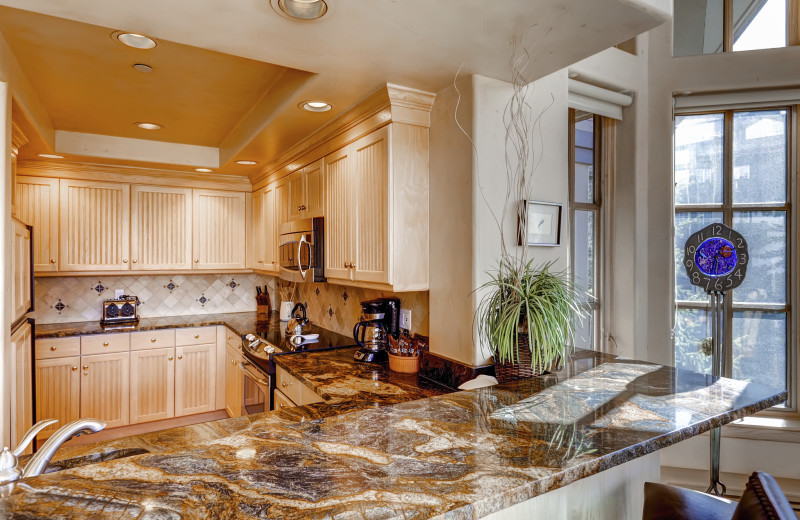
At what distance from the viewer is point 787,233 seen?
2834 millimetres

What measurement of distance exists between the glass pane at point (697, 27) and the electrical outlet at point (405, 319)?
2.50 meters

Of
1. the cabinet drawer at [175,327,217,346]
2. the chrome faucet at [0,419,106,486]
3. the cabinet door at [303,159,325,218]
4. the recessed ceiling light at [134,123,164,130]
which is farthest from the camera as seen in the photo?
the cabinet drawer at [175,327,217,346]

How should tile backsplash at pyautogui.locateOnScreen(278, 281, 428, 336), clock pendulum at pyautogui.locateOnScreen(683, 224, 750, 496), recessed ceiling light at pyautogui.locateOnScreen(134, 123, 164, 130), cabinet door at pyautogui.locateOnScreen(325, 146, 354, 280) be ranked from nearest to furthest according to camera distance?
tile backsplash at pyautogui.locateOnScreen(278, 281, 428, 336) < cabinet door at pyautogui.locateOnScreen(325, 146, 354, 280) < clock pendulum at pyautogui.locateOnScreen(683, 224, 750, 496) < recessed ceiling light at pyautogui.locateOnScreen(134, 123, 164, 130)

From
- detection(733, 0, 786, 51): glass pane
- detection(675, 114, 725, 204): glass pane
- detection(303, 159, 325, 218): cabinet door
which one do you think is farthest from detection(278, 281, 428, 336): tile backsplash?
detection(733, 0, 786, 51): glass pane

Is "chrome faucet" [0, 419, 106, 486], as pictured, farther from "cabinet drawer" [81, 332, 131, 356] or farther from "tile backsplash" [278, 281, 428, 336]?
"cabinet drawer" [81, 332, 131, 356]

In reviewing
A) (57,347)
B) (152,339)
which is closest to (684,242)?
(152,339)

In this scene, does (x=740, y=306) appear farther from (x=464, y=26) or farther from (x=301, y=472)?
(x=301, y=472)

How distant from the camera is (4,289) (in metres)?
1.81

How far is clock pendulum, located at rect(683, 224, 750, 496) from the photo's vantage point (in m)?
2.73

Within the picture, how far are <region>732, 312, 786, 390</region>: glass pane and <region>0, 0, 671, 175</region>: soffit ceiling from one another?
2250 mm

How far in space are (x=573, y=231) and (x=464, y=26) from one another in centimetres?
179

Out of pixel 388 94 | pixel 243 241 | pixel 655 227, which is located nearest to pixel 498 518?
pixel 388 94

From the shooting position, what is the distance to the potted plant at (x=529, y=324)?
5.25ft

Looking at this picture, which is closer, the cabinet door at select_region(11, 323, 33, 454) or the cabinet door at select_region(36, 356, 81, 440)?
the cabinet door at select_region(11, 323, 33, 454)
